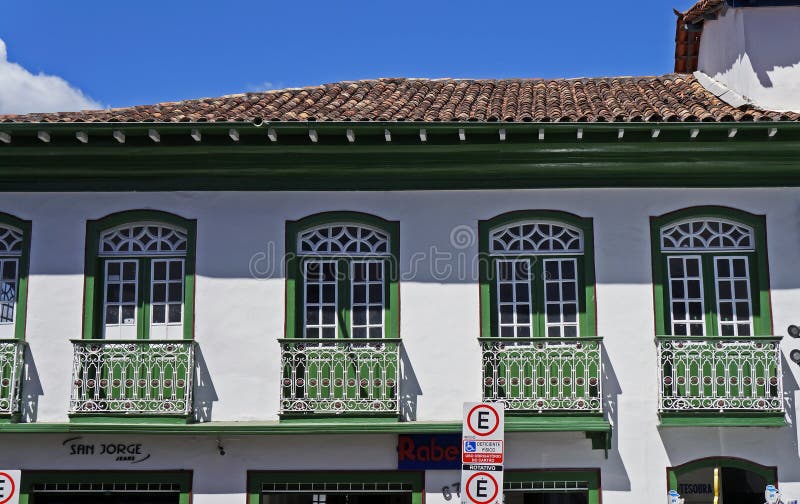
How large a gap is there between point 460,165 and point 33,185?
598 cm

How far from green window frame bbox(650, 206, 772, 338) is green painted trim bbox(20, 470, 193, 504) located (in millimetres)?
6655

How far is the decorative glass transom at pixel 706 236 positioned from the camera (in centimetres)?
1455

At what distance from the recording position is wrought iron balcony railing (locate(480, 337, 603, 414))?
1389 centimetres

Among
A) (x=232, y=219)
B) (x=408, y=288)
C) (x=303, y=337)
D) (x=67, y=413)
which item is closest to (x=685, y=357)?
(x=408, y=288)

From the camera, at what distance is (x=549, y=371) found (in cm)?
1397

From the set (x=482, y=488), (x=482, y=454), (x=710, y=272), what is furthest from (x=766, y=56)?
(x=482, y=488)

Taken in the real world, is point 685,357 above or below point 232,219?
below

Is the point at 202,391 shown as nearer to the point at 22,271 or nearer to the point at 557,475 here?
the point at 22,271

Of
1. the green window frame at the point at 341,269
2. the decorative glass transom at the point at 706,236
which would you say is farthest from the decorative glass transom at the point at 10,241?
the decorative glass transom at the point at 706,236

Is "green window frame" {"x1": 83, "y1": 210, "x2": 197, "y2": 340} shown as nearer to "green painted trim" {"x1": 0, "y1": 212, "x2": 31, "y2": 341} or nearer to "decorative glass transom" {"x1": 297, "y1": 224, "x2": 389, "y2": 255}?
"green painted trim" {"x1": 0, "y1": 212, "x2": 31, "y2": 341}

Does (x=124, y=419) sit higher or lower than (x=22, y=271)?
lower

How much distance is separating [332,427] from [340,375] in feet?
2.31

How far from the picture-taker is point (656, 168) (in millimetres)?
14562

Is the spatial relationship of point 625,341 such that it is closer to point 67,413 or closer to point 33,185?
point 67,413
